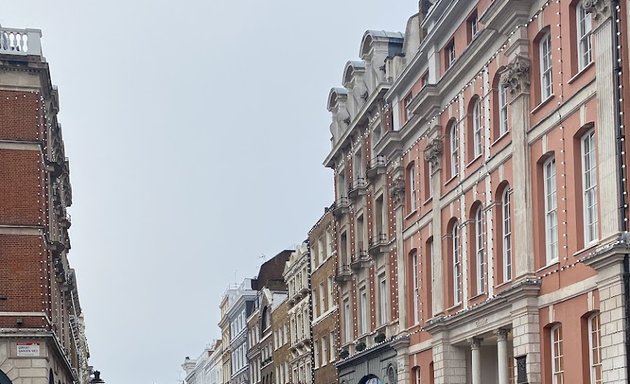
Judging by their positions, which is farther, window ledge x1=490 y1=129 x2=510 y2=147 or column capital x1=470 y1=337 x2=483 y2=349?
column capital x1=470 y1=337 x2=483 y2=349

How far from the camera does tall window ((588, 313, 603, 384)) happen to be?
92.9 ft

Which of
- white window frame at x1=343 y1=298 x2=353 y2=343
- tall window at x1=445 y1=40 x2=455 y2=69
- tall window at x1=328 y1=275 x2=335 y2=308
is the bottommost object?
white window frame at x1=343 y1=298 x2=353 y2=343

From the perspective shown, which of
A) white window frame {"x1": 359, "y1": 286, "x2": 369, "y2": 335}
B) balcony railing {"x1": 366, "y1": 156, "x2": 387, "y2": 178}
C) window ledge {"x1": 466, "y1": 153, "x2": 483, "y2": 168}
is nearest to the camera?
window ledge {"x1": 466, "y1": 153, "x2": 483, "y2": 168}

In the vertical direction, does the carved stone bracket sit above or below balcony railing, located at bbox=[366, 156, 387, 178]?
below

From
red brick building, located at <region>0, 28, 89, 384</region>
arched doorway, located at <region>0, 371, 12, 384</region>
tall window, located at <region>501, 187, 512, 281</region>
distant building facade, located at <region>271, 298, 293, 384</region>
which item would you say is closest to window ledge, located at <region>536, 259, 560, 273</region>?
tall window, located at <region>501, 187, 512, 281</region>

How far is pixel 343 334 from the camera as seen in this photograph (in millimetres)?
59406

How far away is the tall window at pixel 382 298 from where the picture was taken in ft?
166

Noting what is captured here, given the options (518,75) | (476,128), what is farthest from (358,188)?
(518,75)

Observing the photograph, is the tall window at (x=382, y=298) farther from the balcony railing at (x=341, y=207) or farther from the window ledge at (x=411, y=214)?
the balcony railing at (x=341, y=207)

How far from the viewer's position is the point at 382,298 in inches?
2024

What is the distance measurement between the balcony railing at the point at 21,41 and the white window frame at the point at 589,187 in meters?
19.9

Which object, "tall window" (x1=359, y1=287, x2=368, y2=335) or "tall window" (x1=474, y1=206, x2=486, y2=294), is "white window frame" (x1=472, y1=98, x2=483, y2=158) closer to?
"tall window" (x1=474, y1=206, x2=486, y2=294)

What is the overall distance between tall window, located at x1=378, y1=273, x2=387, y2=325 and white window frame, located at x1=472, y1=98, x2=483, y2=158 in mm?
13924

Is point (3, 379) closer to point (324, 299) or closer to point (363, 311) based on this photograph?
point (363, 311)
